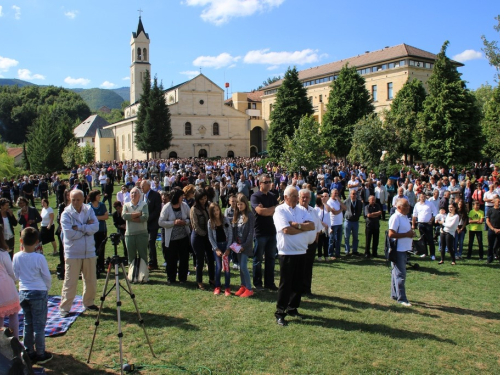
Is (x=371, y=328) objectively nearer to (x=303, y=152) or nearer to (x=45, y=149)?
(x=303, y=152)

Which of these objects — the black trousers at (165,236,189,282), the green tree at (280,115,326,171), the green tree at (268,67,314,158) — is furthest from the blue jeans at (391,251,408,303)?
the green tree at (268,67,314,158)

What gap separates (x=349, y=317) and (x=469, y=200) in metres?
12.6

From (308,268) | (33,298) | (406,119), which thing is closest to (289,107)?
(406,119)

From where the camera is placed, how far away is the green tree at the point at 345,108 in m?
43.3

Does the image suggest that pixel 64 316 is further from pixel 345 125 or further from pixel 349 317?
pixel 345 125

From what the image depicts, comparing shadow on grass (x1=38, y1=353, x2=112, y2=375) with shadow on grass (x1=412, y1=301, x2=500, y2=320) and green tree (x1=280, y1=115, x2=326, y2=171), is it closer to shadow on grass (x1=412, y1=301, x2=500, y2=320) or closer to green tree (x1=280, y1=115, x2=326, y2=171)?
shadow on grass (x1=412, y1=301, x2=500, y2=320)

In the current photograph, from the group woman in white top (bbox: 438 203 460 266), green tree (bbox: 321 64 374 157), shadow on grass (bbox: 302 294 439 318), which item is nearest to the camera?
shadow on grass (bbox: 302 294 439 318)

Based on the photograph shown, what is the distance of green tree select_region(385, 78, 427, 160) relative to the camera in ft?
103

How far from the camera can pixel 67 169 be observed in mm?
54000

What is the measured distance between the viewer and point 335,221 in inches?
412

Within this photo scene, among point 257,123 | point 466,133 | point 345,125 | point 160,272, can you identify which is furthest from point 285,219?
point 257,123

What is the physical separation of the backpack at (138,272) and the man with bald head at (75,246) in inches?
66.4

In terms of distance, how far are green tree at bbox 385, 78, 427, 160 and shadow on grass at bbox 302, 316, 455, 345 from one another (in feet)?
88.4

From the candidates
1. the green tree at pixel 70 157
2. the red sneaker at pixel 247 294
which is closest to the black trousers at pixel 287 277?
the red sneaker at pixel 247 294
